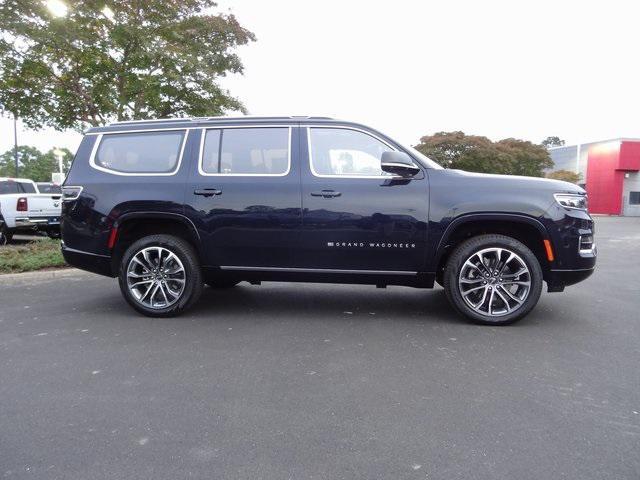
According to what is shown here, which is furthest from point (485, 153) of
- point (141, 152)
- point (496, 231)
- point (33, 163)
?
point (33, 163)

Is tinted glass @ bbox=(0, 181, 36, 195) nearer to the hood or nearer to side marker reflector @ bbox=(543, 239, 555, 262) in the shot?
the hood

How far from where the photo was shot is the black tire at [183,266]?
5.03 m

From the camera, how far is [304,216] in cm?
481

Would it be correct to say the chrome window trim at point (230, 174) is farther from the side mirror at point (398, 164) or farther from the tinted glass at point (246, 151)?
the side mirror at point (398, 164)

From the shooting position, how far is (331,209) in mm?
4773

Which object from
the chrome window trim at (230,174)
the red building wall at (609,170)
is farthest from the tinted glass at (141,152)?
the red building wall at (609,170)

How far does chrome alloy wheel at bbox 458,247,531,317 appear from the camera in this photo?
4.70 m

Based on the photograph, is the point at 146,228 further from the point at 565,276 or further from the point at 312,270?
the point at 565,276

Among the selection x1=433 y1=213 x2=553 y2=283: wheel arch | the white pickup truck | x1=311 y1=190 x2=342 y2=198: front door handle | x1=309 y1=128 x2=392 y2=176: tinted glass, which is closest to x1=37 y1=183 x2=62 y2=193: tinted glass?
the white pickup truck

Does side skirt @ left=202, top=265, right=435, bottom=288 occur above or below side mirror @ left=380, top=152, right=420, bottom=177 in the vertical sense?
below

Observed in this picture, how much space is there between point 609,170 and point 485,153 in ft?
39.5

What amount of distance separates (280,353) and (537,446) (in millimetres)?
2071

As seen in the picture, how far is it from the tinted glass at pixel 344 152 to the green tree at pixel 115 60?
26.0ft

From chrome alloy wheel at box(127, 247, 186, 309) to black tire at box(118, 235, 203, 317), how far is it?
0.03 meters
